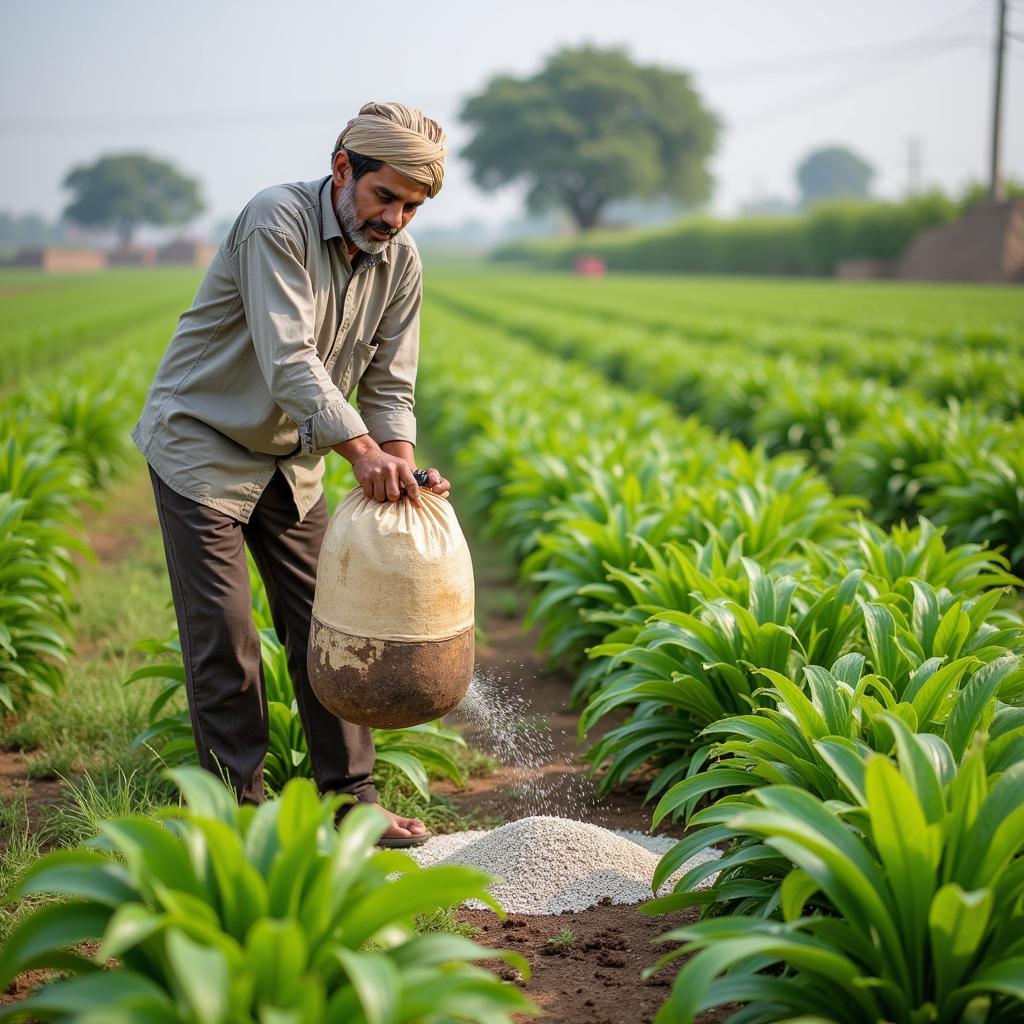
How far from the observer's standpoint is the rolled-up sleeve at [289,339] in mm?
2947

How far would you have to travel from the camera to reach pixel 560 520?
6781mm

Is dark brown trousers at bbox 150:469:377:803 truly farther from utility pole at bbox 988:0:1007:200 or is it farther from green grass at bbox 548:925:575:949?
utility pole at bbox 988:0:1007:200

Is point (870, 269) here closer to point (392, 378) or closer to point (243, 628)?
point (392, 378)

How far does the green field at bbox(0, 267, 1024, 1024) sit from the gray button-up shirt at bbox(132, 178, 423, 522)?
3.35 ft

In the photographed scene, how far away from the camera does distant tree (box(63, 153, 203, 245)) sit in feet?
440

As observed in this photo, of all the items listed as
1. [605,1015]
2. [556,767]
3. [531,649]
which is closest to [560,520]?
[531,649]

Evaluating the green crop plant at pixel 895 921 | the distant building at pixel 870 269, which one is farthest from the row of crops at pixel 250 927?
the distant building at pixel 870 269

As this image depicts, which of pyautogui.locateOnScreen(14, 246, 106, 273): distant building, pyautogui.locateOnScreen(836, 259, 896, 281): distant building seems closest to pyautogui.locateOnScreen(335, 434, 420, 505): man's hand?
pyautogui.locateOnScreen(836, 259, 896, 281): distant building

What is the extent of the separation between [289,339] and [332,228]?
0.39m

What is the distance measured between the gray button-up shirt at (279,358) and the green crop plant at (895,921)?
5.07ft

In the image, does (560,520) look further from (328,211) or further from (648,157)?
(648,157)

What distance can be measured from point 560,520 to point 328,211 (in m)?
3.81

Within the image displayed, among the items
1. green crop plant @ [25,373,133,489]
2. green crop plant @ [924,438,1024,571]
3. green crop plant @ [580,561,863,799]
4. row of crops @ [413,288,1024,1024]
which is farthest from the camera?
green crop plant @ [25,373,133,489]

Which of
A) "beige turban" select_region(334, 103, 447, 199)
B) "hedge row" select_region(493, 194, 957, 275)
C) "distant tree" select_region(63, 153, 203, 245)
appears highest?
"distant tree" select_region(63, 153, 203, 245)
